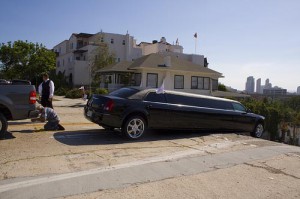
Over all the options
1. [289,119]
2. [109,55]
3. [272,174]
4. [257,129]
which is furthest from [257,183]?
[109,55]

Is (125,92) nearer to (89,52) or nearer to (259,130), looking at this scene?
(259,130)

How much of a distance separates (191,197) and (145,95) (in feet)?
17.1

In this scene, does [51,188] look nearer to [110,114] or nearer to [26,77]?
[110,114]

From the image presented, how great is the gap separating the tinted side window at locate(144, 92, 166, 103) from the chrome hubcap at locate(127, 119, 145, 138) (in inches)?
28.9

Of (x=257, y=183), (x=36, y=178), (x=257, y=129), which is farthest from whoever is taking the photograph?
(x=257, y=129)

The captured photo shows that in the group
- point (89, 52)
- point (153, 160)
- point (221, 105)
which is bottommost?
point (153, 160)

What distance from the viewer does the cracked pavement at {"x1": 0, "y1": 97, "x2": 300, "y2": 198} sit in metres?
5.69

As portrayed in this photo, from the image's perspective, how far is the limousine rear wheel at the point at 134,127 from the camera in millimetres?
9688

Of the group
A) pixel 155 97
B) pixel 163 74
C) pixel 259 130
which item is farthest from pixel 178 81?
pixel 155 97

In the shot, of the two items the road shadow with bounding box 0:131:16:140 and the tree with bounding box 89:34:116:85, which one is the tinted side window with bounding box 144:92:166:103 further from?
the tree with bounding box 89:34:116:85

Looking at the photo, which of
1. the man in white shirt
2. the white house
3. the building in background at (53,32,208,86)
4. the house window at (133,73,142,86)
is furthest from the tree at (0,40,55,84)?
the man in white shirt

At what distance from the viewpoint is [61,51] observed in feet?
233

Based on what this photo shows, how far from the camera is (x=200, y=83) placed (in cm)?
3925

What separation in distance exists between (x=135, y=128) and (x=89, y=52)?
156ft
